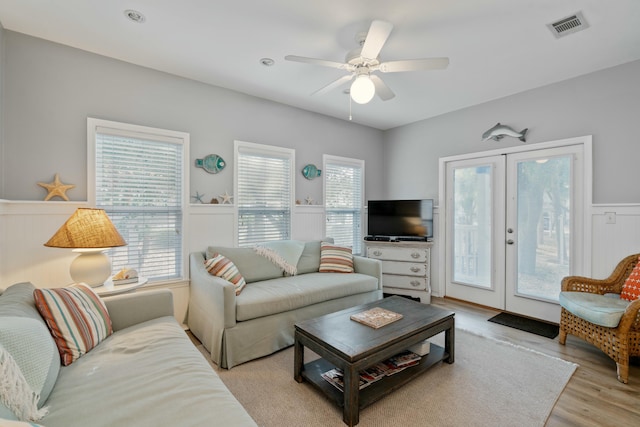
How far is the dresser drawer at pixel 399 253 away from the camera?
4055mm

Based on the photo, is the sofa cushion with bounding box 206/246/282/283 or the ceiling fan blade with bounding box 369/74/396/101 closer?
the ceiling fan blade with bounding box 369/74/396/101

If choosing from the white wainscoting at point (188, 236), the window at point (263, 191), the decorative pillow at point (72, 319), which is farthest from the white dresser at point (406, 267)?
the decorative pillow at point (72, 319)

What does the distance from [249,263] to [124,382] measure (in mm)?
1836

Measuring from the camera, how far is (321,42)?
2.45 metres

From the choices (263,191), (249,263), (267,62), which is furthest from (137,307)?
(267,62)

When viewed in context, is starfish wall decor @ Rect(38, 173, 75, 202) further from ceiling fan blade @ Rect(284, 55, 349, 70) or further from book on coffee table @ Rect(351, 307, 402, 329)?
book on coffee table @ Rect(351, 307, 402, 329)

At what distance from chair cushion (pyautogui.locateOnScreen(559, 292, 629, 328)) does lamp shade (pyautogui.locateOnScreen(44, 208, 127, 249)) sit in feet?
12.4

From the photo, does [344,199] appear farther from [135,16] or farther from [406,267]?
[135,16]

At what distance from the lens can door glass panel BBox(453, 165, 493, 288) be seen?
3906mm

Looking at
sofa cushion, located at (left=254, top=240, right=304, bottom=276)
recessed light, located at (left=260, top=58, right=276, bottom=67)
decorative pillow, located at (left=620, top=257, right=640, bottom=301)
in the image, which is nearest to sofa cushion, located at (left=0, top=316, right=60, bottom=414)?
sofa cushion, located at (left=254, top=240, right=304, bottom=276)

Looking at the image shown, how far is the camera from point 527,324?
3.29 m

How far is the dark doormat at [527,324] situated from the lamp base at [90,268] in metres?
3.97

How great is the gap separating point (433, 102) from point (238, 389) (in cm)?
385

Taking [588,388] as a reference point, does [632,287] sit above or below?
above
